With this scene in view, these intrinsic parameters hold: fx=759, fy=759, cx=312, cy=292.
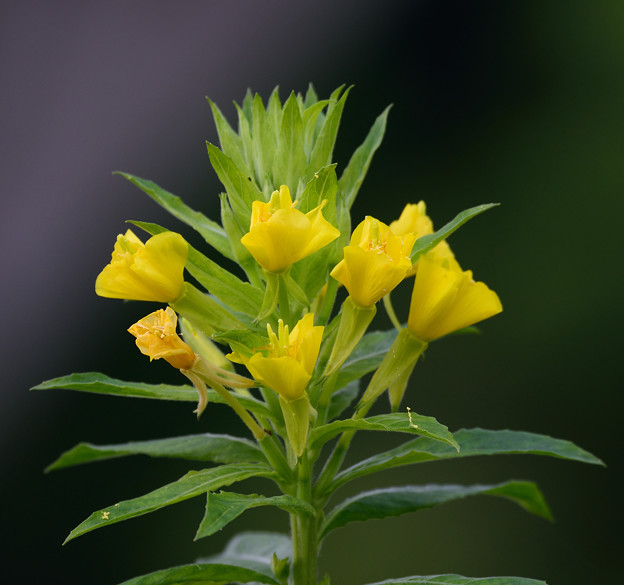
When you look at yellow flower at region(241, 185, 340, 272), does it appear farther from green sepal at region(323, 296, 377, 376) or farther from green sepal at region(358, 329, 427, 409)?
green sepal at region(358, 329, 427, 409)

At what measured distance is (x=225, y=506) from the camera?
0.93m

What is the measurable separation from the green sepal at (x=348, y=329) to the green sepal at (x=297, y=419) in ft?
0.27

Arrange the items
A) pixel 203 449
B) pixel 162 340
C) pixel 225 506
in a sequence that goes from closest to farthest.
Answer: pixel 225 506
pixel 162 340
pixel 203 449

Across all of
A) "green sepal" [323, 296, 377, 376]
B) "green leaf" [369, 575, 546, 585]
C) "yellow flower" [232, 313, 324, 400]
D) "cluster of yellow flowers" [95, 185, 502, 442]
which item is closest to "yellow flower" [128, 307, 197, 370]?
"cluster of yellow flowers" [95, 185, 502, 442]

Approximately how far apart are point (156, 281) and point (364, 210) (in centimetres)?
329

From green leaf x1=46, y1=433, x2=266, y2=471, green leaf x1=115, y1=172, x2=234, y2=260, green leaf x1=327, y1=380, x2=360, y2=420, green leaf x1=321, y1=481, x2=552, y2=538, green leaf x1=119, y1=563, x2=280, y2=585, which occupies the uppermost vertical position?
green leaf x1=115, y1=172, x2=234, y2=260

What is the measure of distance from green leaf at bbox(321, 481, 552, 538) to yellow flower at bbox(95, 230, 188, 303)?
1.58 feet

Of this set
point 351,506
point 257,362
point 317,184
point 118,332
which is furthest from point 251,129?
point 118,332

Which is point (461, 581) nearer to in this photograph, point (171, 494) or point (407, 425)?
point (407, 425)

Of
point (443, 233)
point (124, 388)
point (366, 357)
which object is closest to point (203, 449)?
point (124, 388)

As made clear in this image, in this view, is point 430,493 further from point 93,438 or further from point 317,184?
point 93,438

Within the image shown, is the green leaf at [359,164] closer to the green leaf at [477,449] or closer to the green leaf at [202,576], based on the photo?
the green leaf at [477,449]

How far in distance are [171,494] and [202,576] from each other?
0.63 ft

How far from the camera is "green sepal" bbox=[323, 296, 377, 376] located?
109 centimetres
